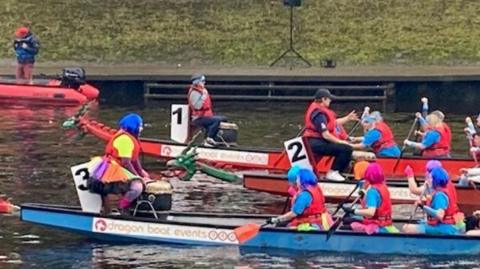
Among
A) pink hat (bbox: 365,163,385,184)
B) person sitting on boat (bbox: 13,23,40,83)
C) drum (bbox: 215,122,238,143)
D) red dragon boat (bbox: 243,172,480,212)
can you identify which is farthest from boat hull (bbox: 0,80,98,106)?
pink hat (bbox: 365,163,385,184)

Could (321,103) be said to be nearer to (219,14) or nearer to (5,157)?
(5,157)

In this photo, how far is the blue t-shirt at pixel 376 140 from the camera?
966 inches

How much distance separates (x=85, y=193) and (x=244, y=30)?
2654 cm

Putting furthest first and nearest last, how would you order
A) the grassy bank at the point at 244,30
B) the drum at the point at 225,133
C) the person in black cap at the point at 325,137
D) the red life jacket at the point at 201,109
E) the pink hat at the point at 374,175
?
1. the grassy bank at the point at 244,30
2. the red life jacket at the point at 201,109
3. the drum at the point at 225,133
4. the person in black cap at the point at 325,137
5. the pink hat at the point at 374,175

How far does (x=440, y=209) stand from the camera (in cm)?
1873

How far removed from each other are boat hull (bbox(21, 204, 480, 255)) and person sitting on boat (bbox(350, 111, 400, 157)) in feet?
16.9

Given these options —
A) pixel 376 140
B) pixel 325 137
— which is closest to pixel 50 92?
pixel 376 140

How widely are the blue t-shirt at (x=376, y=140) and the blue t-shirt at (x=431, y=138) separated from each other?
70 centimetres

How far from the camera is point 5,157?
1128 inches

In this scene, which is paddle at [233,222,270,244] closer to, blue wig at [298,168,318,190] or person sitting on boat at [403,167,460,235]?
blue wig at [298,168,318,190]

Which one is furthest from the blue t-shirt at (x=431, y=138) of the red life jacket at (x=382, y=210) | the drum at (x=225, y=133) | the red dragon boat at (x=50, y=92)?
the red dragon boat at (x=50, y=92)

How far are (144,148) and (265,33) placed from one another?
1899cm

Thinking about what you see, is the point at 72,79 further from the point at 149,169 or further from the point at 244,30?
the point at 149,169

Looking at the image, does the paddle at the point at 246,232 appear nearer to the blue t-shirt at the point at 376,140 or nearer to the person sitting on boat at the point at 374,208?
the person sitting on boat at the point at 374,208
